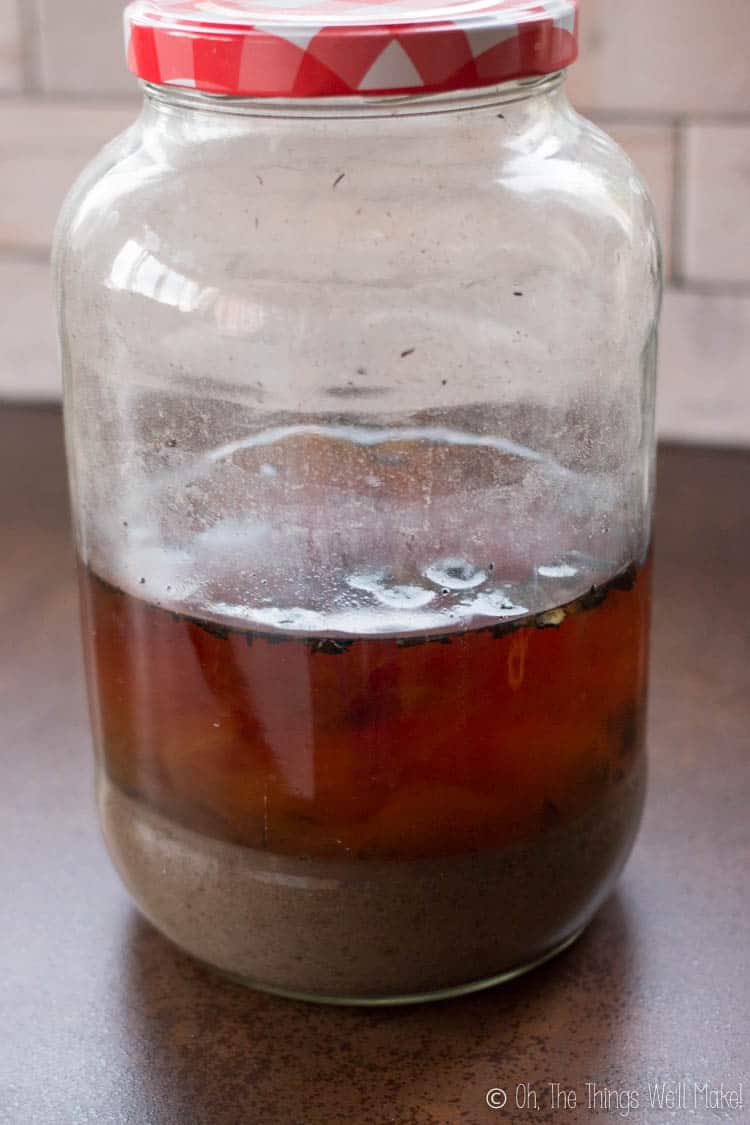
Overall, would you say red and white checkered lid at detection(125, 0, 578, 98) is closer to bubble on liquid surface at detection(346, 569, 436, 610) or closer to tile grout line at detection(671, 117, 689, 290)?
bubble on liquid surface at detection(346, 569, 436, 610)

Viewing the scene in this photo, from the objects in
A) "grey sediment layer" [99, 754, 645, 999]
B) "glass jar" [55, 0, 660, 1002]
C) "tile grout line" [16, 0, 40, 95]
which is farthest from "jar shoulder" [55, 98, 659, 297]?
"tile grout line" [16, 0, 40, 95]

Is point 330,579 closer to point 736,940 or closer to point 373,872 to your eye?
point 373,872

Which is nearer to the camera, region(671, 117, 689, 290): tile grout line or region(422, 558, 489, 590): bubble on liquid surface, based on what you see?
region(422, 558, 489, 590): bubble on liquid surface

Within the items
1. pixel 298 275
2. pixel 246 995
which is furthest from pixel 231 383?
pixel 246 995

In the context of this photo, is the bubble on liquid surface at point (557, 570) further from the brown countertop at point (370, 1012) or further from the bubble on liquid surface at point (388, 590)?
the brown countertop at point (370, 1012)

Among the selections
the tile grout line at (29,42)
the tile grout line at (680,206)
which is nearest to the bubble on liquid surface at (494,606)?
the tile grout line at (680,206)

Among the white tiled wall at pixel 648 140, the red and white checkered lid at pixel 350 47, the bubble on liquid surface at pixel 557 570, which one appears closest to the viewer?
the red and white checkered lid at pixel 350 47
